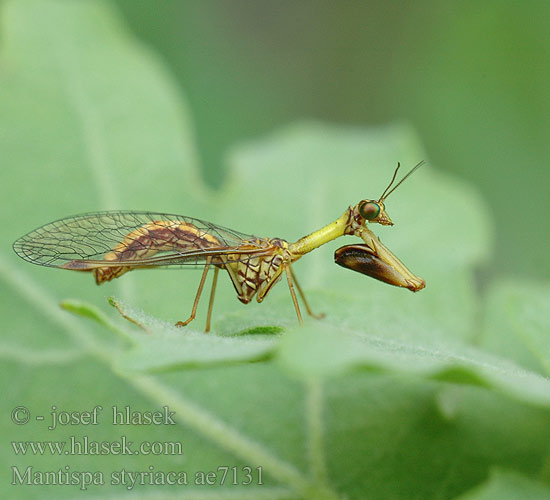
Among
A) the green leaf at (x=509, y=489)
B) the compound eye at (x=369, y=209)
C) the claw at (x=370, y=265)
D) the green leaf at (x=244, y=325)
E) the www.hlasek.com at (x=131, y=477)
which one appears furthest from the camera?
the compound eye at (x=369, y=209)

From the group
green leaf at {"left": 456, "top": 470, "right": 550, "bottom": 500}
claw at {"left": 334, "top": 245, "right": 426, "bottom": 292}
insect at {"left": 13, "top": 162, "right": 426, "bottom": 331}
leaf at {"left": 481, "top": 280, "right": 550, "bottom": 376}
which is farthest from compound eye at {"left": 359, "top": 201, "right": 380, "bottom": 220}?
green leaf at {"left": 456, "top": 470, "right": 550, "bottom": 500}

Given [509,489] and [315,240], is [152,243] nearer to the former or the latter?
[315,240]

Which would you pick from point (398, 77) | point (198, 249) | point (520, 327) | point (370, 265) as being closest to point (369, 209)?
point (370, 265)

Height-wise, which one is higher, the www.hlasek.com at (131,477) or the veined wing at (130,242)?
the veined wing at (130,242)

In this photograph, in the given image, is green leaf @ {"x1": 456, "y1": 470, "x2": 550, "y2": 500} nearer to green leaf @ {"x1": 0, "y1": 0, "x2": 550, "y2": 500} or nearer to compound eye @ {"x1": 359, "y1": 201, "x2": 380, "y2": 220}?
green leaf @ {"x1": 0, "y1": 0, "x2": 550, "y2": 500}

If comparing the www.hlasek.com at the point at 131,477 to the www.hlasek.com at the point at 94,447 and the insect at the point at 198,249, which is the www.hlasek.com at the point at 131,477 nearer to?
the www.hlasek.com at the point at 94,447

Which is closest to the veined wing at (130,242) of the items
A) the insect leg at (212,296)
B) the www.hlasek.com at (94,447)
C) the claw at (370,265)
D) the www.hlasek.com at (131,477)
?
the insect leg at (212,296)

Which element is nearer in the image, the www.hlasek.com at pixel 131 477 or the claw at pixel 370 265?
the www.hlasek.com at pixel 131 477

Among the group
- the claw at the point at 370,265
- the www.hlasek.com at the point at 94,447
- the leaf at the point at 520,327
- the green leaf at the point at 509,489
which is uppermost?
the claw at the point at 370,265

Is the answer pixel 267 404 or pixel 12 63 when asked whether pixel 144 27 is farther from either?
pixel 267 404
